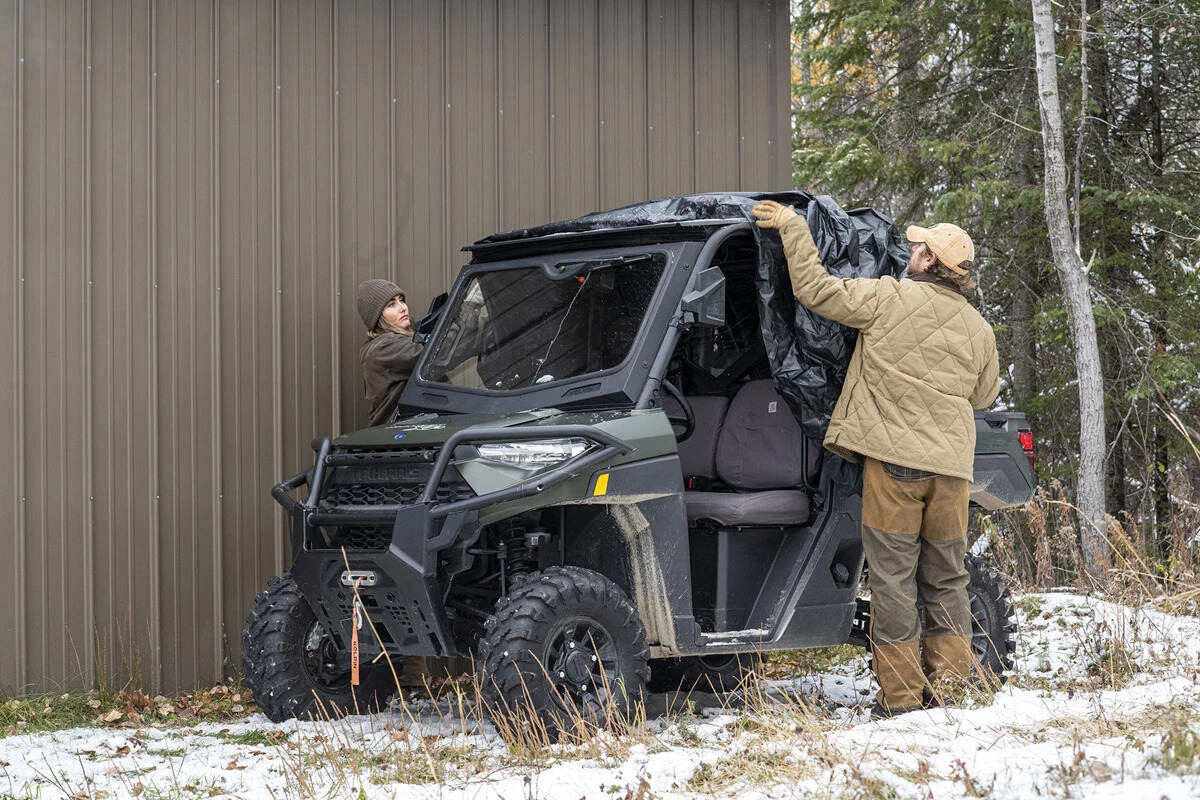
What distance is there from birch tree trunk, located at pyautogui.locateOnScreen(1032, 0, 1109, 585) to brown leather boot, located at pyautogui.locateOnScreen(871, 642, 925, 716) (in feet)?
22.6

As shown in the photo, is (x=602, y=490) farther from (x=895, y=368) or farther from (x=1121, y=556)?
(x=1121, y=556)

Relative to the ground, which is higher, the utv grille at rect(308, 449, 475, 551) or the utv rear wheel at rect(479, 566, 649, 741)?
the utv grille at rect(308, 449, 475, 551)

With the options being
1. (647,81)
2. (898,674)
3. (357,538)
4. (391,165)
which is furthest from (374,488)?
(647,81)

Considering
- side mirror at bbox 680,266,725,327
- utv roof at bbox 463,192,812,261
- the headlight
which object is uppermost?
utv roof at bbox 463,192,812,261

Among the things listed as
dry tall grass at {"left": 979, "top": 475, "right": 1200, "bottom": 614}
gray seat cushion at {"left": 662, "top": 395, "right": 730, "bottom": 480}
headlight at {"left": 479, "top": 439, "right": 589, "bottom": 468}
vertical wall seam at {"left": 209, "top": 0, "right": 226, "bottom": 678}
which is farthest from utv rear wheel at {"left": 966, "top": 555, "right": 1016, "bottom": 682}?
vertical wall seam at {"left": 209, "top": 0, "right": 226, "bottom": 678}

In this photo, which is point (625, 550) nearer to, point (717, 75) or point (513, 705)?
point (513, 705)

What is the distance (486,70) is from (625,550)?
12.4 feet

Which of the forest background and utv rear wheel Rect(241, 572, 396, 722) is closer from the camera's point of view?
utv rear wheel Rect(241, 572, 396, 722)

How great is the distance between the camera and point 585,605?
5902 mm

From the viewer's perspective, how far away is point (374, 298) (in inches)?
311

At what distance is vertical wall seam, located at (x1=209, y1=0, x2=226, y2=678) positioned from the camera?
7957mm

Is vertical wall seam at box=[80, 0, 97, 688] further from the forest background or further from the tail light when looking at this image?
the forest background

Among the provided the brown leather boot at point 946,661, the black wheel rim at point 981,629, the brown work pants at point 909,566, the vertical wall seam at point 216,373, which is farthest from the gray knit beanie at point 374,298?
→ the black wheel rim at point 981,629

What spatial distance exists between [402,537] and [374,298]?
2.32 m
